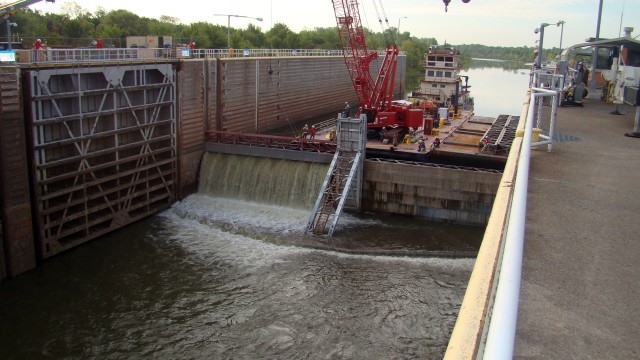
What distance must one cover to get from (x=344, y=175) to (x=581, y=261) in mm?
22310

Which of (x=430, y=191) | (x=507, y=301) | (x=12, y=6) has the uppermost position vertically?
(x=12, y=6)

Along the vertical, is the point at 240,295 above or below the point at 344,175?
below

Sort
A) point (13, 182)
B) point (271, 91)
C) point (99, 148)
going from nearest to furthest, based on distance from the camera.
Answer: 1. point (13, 182)
2. point (99, 148)
3. point (271, 91)

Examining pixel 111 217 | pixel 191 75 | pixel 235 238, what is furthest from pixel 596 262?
pixel 191 75

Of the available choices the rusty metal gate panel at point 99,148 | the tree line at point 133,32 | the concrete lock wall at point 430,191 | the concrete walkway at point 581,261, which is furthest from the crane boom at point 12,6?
the concrete walkway at point 581,261

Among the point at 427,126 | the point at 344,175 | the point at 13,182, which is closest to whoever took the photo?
the point at 13,182

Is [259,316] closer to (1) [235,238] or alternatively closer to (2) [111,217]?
(1) [235,238]

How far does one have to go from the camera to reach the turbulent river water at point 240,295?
15984 millimetres

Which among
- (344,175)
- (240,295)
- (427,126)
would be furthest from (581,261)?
(427,126)

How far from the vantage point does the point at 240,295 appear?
18.8m

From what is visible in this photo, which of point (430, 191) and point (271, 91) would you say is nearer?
point (430, 191)

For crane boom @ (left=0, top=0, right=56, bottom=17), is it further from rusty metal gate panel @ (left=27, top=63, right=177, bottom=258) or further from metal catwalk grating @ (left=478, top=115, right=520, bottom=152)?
metal catwalk grating @ (left=478, top=115, right=520, bottom=152)

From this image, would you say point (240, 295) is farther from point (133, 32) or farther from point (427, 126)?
point (133, 32)

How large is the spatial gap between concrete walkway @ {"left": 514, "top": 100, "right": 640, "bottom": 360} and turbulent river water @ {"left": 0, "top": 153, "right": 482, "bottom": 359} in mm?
8574
